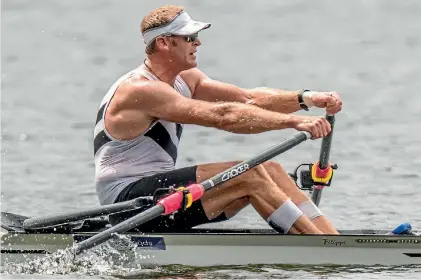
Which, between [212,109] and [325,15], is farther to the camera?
[325,15]

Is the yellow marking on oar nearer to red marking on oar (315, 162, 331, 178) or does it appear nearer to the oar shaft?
red marking on oar (315, 162, 331, 178)

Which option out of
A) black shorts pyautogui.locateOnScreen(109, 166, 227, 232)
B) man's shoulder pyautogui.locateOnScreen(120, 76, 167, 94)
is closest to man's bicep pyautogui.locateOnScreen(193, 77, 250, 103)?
man's shoulder pyautogui.locateOnScreen(120, 76, 167, 94)

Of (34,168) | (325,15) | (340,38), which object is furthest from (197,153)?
(325,15)

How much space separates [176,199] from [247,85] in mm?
12686

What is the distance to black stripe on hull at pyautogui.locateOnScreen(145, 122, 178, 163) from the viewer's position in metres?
10.2

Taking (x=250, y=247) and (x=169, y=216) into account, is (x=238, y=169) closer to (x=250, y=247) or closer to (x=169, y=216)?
(x=250, y=247)

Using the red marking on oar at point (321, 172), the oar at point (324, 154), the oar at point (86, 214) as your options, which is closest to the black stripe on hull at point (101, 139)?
the oar at point (86, 214)

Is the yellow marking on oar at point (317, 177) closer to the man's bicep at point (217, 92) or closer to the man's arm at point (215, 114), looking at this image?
the man's bicep at point (217, 92)

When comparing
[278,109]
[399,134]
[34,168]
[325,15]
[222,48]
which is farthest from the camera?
[325,15]

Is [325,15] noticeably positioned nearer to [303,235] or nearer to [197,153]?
[197,153]

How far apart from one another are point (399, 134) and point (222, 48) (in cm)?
777

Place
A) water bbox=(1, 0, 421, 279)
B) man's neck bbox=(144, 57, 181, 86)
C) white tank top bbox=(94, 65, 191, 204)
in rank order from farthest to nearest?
water bbox=(1, 0, 421, 279), man's neck bbox=(144, 57, 181, 86), white tank top bbox=(94, 65, 191, 204)

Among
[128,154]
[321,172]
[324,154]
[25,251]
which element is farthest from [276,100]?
[25,251]

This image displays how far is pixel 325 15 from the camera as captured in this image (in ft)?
95.0
